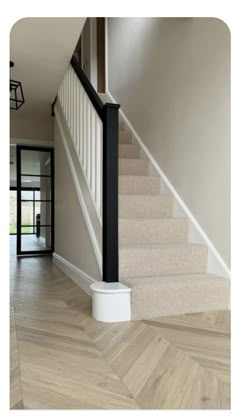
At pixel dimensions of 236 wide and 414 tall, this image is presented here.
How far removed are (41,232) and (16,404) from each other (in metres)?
4.45

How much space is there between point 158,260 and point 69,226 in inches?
52.0

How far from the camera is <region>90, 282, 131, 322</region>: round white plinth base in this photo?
181 centimetres

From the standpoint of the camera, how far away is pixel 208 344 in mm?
1529

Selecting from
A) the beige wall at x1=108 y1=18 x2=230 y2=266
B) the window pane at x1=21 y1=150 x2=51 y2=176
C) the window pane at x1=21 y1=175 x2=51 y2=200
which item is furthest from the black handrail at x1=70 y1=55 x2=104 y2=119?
the window pane at x1=21 y1=175 x2=51 y2=200

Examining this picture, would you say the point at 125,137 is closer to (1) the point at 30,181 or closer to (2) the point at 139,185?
(2) the point at 139,185

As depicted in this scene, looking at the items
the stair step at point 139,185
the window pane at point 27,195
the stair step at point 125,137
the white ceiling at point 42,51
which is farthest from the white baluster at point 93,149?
the window pane at point 27,195

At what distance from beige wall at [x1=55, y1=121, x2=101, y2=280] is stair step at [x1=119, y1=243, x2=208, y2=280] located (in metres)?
0.23

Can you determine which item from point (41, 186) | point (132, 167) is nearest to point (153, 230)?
point (132, 167)

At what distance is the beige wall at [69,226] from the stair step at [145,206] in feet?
1.24

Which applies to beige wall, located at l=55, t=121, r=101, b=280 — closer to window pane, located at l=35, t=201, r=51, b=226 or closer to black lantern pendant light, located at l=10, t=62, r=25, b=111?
black lantern pendant light, located at l=10, t=62, r=25, b=111

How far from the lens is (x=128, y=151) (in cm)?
358

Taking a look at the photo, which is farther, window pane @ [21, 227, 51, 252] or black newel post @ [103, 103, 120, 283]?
window pane @ [21, 227, 51, 252]

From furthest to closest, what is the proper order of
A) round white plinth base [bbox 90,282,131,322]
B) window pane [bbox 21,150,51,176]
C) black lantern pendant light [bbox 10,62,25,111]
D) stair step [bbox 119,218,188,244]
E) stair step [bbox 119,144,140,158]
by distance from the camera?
1. window pane [bbox 21,150,51,176]
2. stair step [bbox 119,144,140,158]
3. black lantern pendant light [bbox 10,62,25,111]
4. stair step [bbox 119,218,188,244]
5. round white plinth base [bbox 90,282,131,322]

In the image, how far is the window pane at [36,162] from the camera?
16.6 feet
